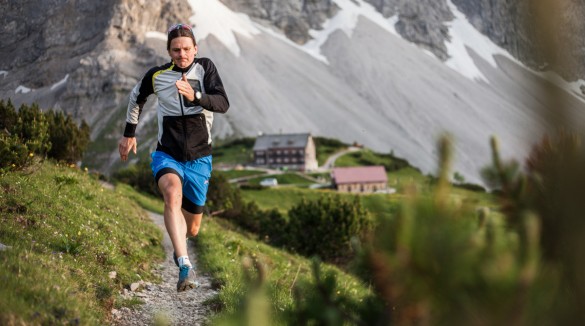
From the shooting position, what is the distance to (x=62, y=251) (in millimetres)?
7352

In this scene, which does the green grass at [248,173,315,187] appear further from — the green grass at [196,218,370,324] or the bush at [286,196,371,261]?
the green grass at [196,218,370,324]

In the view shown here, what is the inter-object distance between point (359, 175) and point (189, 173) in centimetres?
8796

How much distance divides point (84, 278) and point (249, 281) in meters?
5.73

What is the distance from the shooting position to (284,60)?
605 feet

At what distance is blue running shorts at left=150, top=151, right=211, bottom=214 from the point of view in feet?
25.3

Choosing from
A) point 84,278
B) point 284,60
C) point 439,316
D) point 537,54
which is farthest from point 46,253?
point 284,60

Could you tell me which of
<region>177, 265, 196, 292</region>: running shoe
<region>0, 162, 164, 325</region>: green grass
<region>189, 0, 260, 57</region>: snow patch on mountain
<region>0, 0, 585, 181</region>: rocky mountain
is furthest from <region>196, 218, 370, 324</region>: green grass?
<region>189, 0, 260, 57</region>: snow patch on mountain

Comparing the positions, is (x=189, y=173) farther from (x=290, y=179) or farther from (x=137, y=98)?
(x=290, y=179)

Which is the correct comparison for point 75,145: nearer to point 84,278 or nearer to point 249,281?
point 84,278

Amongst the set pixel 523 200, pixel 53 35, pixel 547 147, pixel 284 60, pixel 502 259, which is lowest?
pixel 502 259

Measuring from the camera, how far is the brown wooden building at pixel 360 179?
9275cm

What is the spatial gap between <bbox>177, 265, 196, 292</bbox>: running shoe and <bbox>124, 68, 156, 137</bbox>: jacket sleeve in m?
2.82

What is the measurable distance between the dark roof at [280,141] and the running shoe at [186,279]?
10718 cm

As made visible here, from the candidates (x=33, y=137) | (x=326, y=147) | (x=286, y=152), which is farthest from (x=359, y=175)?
(x=33, y=137)
